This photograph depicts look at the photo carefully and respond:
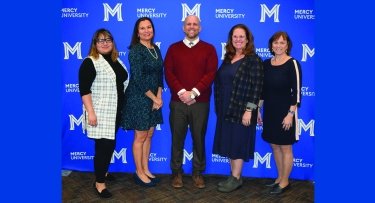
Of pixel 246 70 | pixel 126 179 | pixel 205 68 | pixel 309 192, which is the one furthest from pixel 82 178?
pixel 309 192

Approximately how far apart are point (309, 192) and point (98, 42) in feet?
8.16

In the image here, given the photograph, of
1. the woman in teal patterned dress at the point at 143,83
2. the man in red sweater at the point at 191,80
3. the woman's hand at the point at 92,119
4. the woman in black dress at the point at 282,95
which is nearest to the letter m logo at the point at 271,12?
the woman in black dress at the point at 282,95

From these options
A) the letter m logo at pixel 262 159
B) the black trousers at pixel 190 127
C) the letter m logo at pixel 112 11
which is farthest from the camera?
the letter m logo at pixel 262 159

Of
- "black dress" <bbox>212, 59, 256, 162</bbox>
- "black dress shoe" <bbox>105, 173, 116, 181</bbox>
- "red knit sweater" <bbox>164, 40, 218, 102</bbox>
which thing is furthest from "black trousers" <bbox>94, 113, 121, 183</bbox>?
"black dress" <bbox>212, 59, 256, 162</bbox>

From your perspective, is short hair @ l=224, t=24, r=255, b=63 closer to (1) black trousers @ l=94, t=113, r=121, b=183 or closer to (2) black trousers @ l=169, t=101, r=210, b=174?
(2) black trousers @ l=169, t=101, r=210, b=174

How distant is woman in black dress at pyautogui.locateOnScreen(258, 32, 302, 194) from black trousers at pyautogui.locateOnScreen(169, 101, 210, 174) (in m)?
0.59

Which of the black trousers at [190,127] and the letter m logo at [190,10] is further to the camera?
the letter m logo at [190,10]

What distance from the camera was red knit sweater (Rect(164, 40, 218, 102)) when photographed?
311 cm

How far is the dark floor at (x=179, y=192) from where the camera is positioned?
10.3 ft

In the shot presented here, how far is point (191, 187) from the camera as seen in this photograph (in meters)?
3.42

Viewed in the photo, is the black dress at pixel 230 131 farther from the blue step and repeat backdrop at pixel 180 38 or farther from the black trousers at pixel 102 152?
the black trousers at pixel 102 152

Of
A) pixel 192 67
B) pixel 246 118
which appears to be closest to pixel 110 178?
pixel 192 67

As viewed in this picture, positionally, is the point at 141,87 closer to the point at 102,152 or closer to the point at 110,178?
the point at 102,152

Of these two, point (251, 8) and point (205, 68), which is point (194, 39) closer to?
point (205, 68)
